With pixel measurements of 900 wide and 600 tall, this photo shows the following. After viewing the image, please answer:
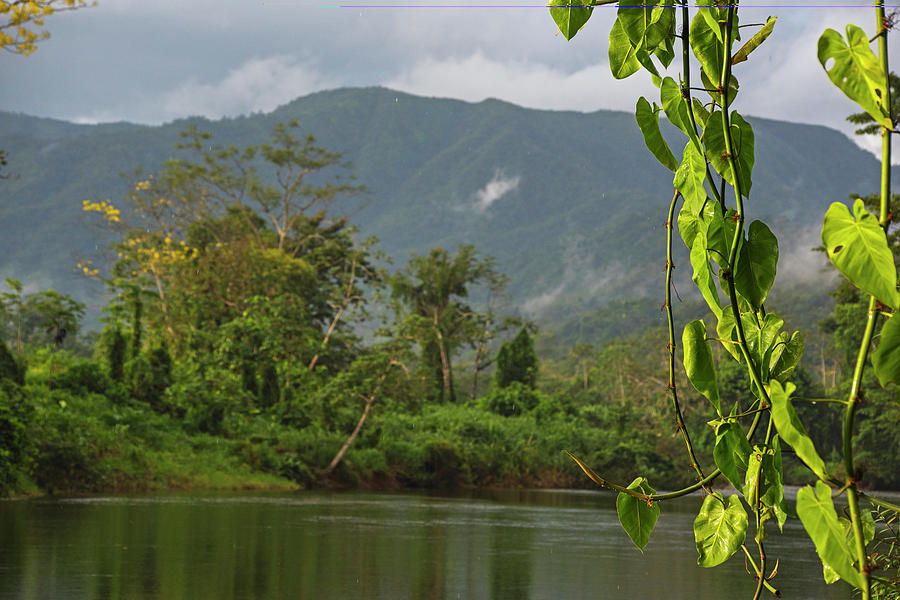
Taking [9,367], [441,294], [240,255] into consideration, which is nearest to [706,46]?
[9,367]

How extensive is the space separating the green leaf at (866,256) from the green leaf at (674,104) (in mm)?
255

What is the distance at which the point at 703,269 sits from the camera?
2.93 feet

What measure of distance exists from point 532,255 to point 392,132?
199 ft

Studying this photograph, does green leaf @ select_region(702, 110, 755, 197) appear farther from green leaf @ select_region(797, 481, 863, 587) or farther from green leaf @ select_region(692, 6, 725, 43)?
green leaf @ select_region(797, 481, 863, 587)

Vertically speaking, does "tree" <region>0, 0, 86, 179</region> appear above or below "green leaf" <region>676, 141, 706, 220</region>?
above

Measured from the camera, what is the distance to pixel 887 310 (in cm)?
75

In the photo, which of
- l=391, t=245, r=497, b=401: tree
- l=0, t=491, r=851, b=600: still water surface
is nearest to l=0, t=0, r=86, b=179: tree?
l=0, t=491, r=851, b=600: still water surface

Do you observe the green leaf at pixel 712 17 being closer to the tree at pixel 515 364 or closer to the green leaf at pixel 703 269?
the green leaf at pixel 703 269

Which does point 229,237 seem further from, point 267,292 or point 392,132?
point 392,132

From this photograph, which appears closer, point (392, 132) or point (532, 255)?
point (532, 255)

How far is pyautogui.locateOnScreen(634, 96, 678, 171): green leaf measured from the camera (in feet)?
3.28

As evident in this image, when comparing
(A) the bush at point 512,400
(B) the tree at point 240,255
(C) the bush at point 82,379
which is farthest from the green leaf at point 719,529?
(A) the bush at point 512,400

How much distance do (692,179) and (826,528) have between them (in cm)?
35

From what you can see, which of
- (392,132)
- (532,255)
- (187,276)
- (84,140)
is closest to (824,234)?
(187,276)
